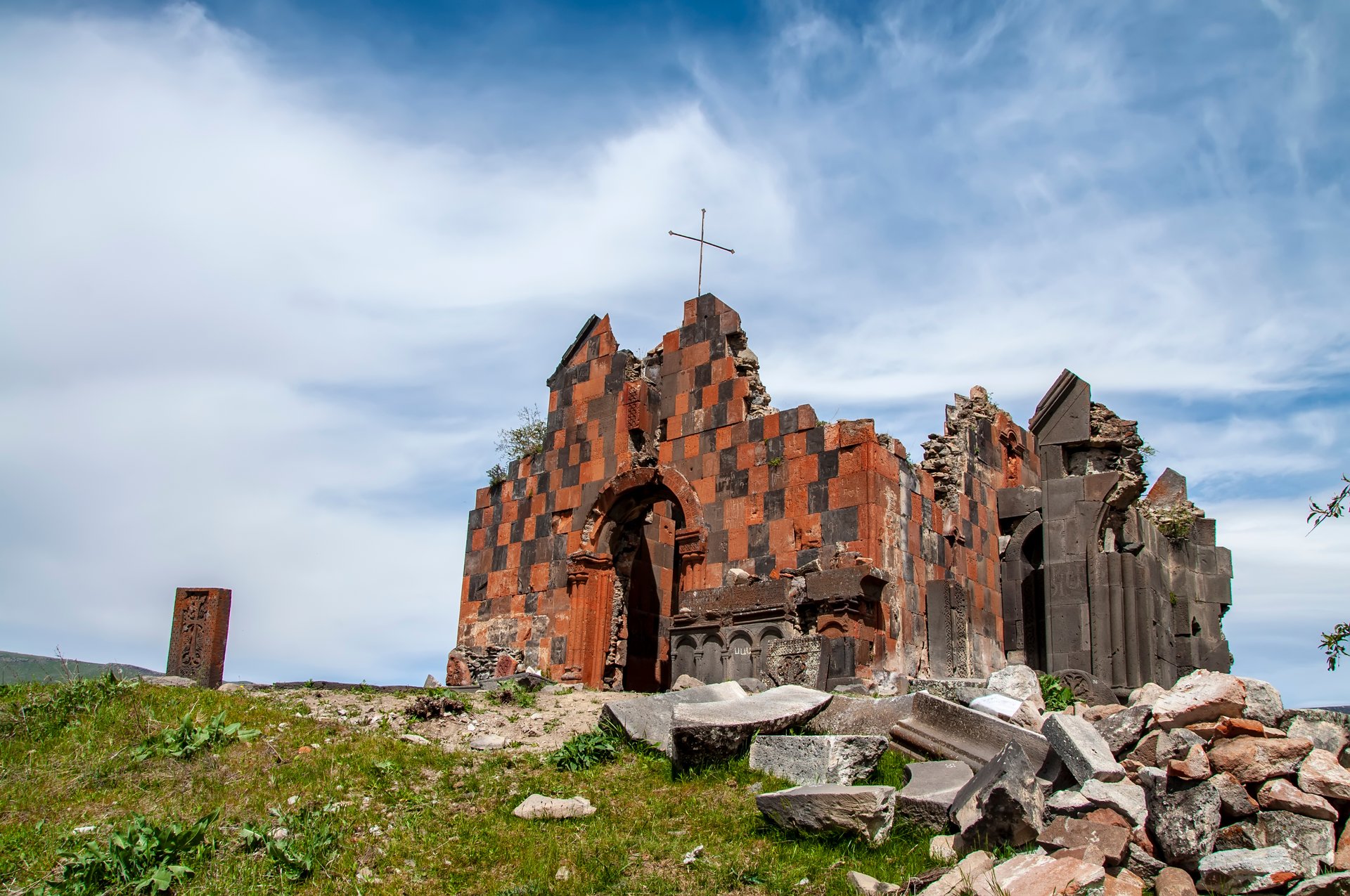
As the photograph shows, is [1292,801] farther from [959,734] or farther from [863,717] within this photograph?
[863,717]

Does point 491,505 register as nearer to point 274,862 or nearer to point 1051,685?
point 1051,685

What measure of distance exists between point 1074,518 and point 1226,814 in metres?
9.82

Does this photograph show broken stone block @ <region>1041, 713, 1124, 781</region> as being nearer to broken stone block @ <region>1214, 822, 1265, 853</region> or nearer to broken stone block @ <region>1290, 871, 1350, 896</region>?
broken stone block @ <region>1214, 822, 1265, 853</region>

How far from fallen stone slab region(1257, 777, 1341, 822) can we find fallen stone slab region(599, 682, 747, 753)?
3738 mm

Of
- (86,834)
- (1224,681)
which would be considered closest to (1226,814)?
(1224,681)

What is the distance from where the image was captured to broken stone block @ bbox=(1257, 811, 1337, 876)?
5.61m

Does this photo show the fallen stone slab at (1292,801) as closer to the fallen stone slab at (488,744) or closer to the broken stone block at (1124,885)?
the broken stone block at (1124,885)

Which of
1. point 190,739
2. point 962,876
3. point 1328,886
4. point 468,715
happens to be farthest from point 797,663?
point 1328,886

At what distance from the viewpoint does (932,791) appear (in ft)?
22.0

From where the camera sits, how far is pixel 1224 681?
6.75 metres

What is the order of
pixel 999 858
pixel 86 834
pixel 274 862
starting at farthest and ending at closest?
1. pixel 86 834
2. pixel 274 862
3. pixel 999 858

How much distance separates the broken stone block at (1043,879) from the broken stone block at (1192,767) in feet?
3.25

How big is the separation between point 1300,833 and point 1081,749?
114 cm

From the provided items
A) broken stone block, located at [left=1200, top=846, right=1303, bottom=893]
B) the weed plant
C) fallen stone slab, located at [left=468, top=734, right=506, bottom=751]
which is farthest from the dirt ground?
broken stone block, located at [left=1200, top=846, right=1303, bottom=893]
